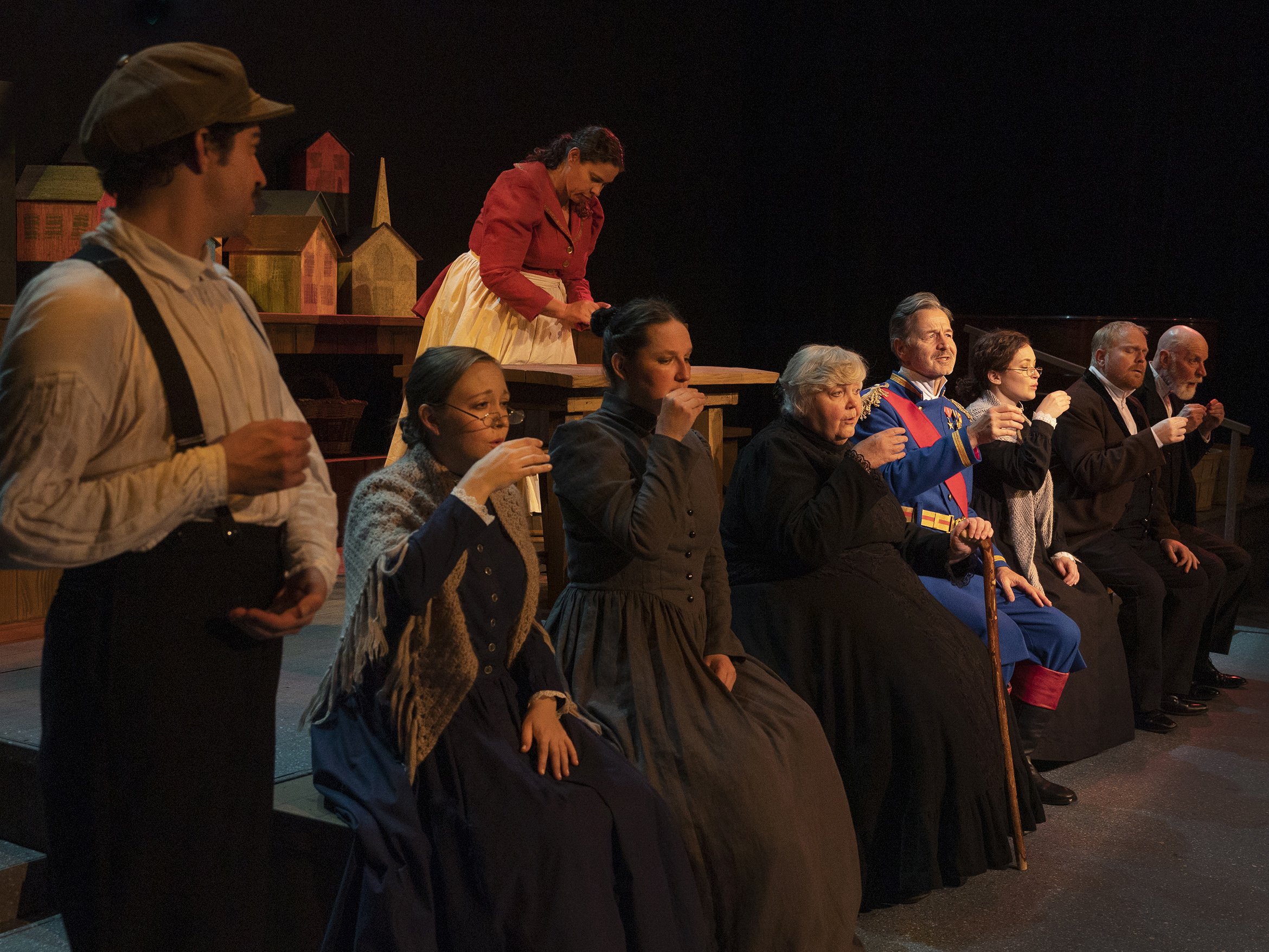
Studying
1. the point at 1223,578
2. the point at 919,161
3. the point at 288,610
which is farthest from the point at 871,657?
the point at 919,161

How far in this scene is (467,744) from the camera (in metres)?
2.01

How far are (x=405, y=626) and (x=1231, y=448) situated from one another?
15.4ft

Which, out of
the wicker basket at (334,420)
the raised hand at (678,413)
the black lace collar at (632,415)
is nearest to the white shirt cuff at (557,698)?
the raised hand at (678,413)

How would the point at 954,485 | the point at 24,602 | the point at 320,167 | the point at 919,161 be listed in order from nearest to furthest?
the point at 24,602, the point at 954,485, the point at 320,167, the point at 919,161

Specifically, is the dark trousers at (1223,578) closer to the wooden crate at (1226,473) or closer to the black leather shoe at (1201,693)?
the black leather shoe at (1201,693)

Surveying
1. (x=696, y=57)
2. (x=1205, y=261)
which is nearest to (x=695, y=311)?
(x=696, y=57)

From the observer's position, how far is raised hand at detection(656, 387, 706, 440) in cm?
242

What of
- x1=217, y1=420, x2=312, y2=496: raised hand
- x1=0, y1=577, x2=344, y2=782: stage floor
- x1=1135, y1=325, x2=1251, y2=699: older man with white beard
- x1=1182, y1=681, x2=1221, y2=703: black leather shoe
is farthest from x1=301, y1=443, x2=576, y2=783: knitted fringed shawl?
x1=1135, y1=325, x2=1251, y2=699: older man with white beard

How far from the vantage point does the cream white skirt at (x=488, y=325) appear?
13.1 feet

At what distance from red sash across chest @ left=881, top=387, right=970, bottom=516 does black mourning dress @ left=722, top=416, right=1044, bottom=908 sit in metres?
0.46

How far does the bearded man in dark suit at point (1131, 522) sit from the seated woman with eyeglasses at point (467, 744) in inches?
99.1

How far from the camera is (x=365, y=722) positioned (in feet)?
6.83

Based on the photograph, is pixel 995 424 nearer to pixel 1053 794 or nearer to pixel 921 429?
pixel 921 429

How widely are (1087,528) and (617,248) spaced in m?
3.21
